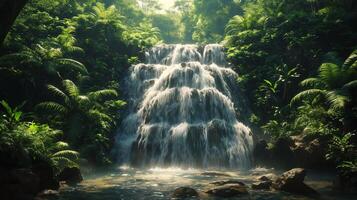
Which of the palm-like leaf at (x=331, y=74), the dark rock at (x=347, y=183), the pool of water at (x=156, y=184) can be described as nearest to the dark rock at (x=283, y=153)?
the pool of water at (x=156, y=184)

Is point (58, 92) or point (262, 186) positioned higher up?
point (58, 92)

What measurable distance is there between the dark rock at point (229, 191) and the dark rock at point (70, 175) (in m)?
5.19

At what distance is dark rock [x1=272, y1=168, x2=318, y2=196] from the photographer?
10789 mm

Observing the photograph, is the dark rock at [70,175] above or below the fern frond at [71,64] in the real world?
below

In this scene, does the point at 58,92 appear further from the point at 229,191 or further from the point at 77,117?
the point at 229,191

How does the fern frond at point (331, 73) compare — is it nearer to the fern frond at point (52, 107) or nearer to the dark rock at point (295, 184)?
the dark rock at point (295, 184)

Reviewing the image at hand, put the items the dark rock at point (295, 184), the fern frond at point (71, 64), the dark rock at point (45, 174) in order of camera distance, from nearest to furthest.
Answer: the dark rock at point (295, 184) → the dark rock at point (45, 174) → the fern frond at point (71, 64)

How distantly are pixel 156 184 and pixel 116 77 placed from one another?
44.2 feet

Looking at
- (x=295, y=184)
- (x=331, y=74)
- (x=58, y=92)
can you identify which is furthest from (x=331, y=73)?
(x=58, y=92)

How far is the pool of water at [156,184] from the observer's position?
10.5m

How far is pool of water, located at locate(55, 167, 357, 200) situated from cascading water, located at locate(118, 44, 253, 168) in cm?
126

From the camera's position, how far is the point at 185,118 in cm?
2031

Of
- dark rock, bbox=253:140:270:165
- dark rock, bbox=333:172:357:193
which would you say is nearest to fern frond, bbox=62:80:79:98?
dark rock, bbox=253:140:270:165

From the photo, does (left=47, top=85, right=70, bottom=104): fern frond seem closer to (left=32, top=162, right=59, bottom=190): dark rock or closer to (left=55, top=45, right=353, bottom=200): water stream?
(left=55, top=45, right=353, bottom=200): water stream
